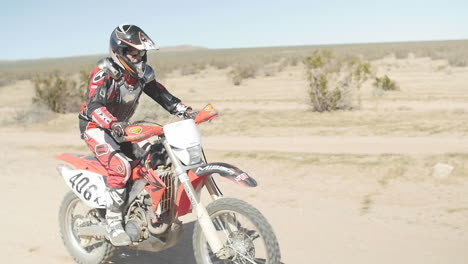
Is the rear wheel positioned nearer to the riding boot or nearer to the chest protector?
the riding boot

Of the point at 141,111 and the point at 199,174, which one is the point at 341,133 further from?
the point at 199,174

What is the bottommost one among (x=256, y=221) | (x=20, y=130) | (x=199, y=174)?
(x=20, y=130)

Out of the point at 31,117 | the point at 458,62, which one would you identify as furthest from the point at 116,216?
the point at 458,62

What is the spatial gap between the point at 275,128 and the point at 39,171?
6.25 m

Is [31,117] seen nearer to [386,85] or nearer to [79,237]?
[79,237]

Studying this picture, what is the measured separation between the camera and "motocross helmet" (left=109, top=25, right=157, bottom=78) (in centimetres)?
450

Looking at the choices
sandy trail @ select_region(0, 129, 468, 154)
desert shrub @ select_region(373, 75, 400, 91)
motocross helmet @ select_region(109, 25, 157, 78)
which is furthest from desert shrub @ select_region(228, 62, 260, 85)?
motocross helmet @ select_region(109, 25, 157, 78)

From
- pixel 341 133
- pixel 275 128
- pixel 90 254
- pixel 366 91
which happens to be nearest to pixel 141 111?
pixel 275 128

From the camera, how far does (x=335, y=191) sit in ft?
25.1

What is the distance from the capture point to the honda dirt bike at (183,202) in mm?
4082

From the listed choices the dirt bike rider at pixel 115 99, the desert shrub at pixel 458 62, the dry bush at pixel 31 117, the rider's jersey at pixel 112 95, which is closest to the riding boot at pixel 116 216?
the dirt bike rider at pixel 115 99

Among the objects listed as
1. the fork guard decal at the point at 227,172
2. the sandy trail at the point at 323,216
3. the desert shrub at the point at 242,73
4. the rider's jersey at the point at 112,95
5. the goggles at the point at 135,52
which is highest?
the goggles at the point at 135,52

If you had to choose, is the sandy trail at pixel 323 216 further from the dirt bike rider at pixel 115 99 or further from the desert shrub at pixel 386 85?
the desert shrub at pixel 386 85

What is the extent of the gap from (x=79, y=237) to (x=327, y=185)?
12.8 feet
